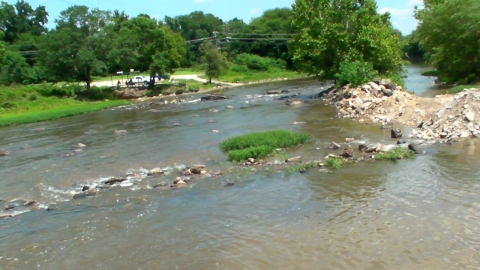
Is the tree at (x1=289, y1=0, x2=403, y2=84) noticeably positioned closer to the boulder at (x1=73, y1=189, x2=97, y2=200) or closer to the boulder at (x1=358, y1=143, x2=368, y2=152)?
the boulder at (x1=358, y1=143, x2=368, y2=152)

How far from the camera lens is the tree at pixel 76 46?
57.9 metres

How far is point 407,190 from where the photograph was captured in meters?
15.3

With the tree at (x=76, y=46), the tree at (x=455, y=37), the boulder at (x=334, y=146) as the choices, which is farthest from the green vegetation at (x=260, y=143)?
the tree at (x=76, y=46)

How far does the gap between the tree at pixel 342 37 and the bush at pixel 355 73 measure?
1721mm

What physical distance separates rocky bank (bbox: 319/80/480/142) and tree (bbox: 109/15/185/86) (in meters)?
29.0

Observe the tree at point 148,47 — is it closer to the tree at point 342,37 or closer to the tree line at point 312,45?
the tree line at point 312,45

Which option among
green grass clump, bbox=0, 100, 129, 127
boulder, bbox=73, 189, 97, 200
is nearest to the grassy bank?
green grass clump, bbox=0, 100, 129, 127

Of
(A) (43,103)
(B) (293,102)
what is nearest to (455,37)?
(B) (293,102)

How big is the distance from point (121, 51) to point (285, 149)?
44.0m

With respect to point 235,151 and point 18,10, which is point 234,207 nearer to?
point 235,151

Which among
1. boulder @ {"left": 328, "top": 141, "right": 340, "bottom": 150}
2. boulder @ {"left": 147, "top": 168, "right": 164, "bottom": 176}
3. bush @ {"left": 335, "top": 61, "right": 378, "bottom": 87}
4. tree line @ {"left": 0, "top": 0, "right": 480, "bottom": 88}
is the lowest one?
boulder @ {"left": 147, "top": 168, "right": 164, "bottom": 176}

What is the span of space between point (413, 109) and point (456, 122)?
665 cm

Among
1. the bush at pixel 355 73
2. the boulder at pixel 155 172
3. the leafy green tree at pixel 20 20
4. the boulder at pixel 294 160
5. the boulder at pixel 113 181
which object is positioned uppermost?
the leafy green tree at pixel 20 20

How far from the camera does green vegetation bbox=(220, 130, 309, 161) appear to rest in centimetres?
2128
